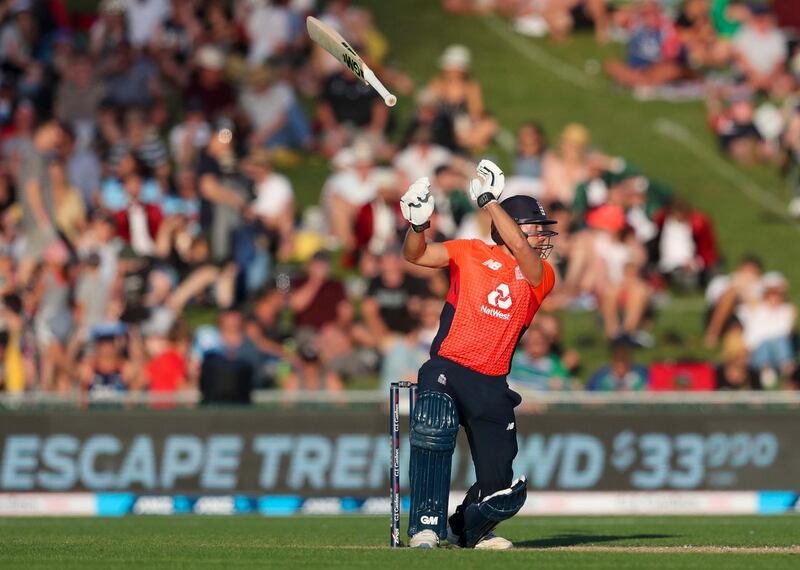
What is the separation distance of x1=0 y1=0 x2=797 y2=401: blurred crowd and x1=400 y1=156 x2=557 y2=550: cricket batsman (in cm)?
756

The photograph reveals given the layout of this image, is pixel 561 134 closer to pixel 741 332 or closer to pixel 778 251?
pixel 778 251

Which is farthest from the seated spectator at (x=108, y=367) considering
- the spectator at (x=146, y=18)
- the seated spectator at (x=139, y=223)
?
the spectator at (x=146, y=18)

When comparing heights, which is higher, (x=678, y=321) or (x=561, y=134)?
(x=561, y=134)

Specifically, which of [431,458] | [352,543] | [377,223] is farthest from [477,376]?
[377,223]

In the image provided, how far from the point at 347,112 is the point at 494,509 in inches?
589

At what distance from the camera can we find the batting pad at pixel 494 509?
38.4 feet

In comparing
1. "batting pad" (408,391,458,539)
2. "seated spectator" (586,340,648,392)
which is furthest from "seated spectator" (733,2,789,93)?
"batting pad" (408,391,458,539)

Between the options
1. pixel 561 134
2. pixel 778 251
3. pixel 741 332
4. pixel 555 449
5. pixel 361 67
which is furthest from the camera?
pixel 561 134

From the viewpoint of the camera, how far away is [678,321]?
2295 centimetres

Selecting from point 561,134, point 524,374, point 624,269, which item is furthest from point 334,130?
point 524,374

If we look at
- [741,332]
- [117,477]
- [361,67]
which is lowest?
[117,477]

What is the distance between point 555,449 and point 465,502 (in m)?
6.95

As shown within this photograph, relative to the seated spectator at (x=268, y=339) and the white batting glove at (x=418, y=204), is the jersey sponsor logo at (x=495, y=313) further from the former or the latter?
the seated spectator at (x=268, y=339)

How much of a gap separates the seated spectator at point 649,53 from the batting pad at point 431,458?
18388mm
